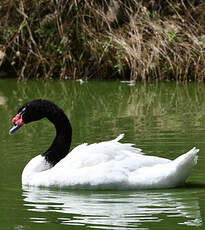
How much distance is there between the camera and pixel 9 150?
28.4ft

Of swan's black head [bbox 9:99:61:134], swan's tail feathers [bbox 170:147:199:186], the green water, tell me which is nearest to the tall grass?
the green water

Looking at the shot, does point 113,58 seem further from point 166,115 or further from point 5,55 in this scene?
point 166,115

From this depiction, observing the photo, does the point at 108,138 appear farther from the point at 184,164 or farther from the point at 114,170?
the point at 184,164

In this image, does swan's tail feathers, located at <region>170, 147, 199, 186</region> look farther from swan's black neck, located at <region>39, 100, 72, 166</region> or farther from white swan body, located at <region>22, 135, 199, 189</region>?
swan's black neck, located at <region>39, 100, 72, 166</region>

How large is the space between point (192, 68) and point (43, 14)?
14.0ft

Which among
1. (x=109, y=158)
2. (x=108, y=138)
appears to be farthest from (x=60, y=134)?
(x=108, y=138)

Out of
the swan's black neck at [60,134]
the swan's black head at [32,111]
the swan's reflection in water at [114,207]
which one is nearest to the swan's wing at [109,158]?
the swan's reflection in water at [114,207]

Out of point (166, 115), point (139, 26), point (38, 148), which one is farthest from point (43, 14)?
point (38, 148)

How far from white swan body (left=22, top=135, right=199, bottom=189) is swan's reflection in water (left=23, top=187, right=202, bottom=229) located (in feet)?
0.28

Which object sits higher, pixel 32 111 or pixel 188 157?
pixel 32 111

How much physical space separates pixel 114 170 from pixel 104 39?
11.4 metres

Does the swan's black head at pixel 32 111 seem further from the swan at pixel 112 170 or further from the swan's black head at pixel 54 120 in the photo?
the swan at pixel 112 170

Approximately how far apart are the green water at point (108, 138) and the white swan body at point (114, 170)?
9 cm

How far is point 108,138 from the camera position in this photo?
375 inches
